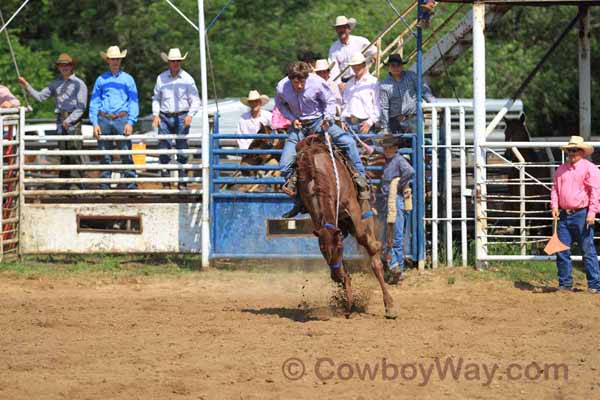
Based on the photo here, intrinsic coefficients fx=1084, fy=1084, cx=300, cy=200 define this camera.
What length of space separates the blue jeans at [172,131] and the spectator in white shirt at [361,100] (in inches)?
94.9

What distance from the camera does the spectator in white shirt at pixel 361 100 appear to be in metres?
14.9

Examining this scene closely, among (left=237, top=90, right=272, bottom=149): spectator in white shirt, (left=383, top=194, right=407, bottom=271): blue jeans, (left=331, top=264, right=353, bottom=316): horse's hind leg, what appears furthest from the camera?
(left=237, top=90, right=272, bottom=149): spectator in white shirt

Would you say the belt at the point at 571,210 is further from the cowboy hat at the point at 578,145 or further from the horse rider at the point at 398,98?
the horse rider at the point at 398,98

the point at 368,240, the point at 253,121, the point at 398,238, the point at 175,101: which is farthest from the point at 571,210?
the point at 175,101

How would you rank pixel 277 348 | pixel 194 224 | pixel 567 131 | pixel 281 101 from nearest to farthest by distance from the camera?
1. pixel 277 348
2. pixel 281 101
3. pixel 194 224
4. pixel 567 131

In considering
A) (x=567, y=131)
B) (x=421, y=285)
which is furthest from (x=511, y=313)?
(x=567, y=131)

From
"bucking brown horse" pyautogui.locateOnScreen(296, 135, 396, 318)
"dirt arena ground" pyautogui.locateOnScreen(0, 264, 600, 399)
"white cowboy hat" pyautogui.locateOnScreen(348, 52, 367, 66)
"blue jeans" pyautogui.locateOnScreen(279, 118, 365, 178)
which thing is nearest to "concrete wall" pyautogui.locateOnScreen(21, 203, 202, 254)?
"dirt arena ground" pyautogui.locateOnScreen(0, 264, 600, 399)

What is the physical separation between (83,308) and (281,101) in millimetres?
3227

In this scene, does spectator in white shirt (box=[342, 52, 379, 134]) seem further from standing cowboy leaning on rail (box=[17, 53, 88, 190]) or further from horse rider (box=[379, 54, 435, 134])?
standing cowboy leaning on rail (box=[17, 53, 88, 190])

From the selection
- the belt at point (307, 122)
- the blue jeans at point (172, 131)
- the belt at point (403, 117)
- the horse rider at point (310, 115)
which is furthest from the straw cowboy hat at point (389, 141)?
the blue jeans at point (172, 131)

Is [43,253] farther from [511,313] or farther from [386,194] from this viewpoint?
[511,313]

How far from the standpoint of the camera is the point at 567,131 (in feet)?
99.6

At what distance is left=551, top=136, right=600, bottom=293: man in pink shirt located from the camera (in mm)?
12805

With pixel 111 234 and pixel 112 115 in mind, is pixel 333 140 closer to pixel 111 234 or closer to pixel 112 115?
pixel 111 234
